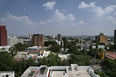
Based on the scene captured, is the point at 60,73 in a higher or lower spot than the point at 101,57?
higher

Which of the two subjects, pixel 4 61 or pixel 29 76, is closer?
pixel 29 76

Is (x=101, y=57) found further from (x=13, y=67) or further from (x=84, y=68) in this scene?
(x=13, y=67)

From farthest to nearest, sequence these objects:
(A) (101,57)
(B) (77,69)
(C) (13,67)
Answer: (A) (101,57) → (C) (13,67) → (B) (77,69)

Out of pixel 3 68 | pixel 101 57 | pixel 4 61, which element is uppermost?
pixel 4 61

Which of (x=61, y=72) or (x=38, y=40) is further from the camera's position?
(x=38, y=40)

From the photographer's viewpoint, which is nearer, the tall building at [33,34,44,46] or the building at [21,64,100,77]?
the building at [21,64,100,77]

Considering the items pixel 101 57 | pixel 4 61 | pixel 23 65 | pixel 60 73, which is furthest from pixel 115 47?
pixel 4 61

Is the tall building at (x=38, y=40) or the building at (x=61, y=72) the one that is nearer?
the building at (x=61, y=72)

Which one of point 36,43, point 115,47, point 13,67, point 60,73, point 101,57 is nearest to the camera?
point 60,73

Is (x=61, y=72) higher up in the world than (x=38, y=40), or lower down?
lower down

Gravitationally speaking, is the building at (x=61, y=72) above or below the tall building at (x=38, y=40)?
below

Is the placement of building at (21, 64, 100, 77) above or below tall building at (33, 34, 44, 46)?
below
